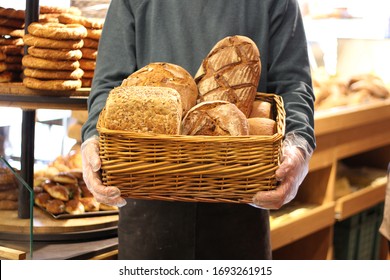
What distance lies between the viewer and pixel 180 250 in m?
1.86

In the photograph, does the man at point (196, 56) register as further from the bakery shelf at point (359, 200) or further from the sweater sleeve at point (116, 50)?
the bakery shelf at point (359, 200)

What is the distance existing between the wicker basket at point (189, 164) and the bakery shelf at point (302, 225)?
1568mm

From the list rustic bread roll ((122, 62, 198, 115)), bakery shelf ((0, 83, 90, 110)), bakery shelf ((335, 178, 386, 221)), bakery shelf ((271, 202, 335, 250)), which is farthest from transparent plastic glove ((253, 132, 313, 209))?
bakery shelf ((335, 178, 386, 221))

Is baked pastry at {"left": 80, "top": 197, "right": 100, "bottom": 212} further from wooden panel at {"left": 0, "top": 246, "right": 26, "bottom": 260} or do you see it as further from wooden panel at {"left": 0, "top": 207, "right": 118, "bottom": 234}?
wooden panel at {"left": 0, "top": 246, "right": 26, "bottom": 260}

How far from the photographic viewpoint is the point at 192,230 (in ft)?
6.04

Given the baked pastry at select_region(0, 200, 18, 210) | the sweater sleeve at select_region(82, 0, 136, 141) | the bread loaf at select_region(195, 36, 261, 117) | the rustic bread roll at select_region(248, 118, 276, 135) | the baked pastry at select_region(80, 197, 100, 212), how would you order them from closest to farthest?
the rustic bread roll at select_region(248, 118, 276, 135) → the bread loaf at select_region(195, 36, 261, 117) → the sweater sleeve at select_region(82, 0, 136, 141) → the baked pastry at select_region(0, 200, 18, 210) → the baked pastry at select_region(80, 197, 100, 212)

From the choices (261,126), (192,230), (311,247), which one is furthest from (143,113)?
(311,247)

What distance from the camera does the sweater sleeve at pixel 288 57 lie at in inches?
69.5

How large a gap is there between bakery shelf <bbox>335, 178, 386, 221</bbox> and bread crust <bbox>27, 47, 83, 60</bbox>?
178 centimetres

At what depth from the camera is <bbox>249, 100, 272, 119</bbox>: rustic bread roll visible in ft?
5.27

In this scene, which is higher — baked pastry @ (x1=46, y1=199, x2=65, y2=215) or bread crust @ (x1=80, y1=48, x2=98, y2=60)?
bread crust @ (x1=80, y1=48, x2=98, y2=60)

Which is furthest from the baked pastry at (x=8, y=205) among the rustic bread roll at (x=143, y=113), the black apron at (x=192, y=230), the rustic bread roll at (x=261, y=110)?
the rustic bread roll at (x=261, y=110)

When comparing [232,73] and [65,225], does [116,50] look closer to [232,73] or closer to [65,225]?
[232,73]
